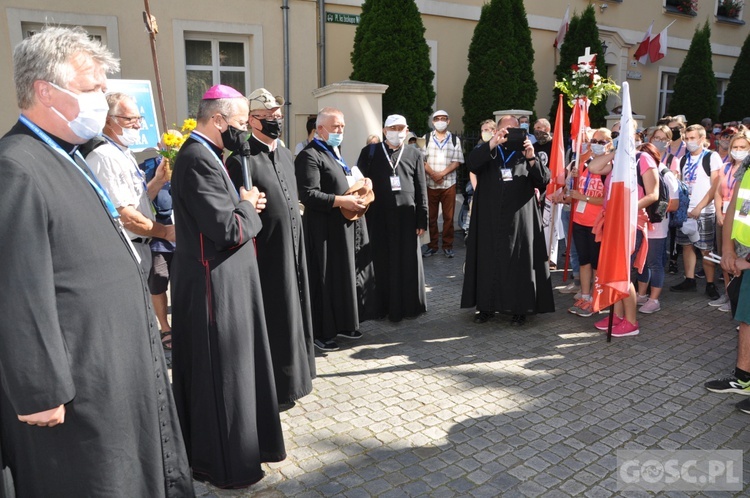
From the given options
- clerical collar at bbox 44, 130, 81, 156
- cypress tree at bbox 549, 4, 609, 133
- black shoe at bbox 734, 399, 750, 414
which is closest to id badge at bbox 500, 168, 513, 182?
black shoe at bbox 734, 399, 750, 414

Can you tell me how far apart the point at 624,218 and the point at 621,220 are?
0.04 m

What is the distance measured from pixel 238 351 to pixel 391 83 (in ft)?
29.3

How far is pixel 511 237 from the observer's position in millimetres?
5906

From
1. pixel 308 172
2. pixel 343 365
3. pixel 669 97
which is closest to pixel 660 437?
pixel 343 365

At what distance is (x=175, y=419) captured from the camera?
247cm

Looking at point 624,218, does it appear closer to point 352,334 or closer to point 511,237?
point 511,237

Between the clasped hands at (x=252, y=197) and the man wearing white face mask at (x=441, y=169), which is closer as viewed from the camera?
the clasped hands at (x=252, y=197)

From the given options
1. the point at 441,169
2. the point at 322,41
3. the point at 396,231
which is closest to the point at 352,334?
the point at 396,231

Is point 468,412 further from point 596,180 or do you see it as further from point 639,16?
point 639,16

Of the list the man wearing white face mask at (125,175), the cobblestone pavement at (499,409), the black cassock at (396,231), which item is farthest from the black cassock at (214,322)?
the black cassock at (396,231)

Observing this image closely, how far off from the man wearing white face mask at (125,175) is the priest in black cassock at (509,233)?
3190mm

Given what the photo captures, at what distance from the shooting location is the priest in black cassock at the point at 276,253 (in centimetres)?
390

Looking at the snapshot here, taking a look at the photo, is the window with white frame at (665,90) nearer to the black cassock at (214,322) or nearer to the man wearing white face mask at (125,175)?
the man wearing white face mask at (125,175)

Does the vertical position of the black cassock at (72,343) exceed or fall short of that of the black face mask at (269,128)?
it falls short
